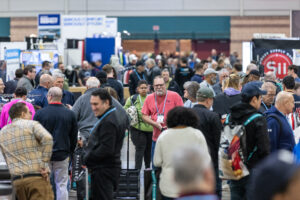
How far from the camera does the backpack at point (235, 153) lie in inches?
238

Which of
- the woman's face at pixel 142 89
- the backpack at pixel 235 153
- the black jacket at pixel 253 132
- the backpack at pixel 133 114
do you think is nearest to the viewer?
the black jacket at pixel 253 132

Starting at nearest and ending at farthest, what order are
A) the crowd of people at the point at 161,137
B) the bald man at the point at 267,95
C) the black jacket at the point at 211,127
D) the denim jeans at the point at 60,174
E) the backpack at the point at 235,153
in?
the crowd of people at the point at 161,137, the backpack at the point at 235,153, the black jacket at the point at 211,127, the denim jeans at the point at 60,174, the bald man at the point at 267,95

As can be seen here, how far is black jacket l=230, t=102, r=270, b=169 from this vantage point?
594 centimetres

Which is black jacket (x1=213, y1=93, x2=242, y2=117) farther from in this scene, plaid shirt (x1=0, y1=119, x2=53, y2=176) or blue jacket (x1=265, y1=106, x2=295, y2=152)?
plaid shirt (x1=0, y1=119, x2=53, y2=176)

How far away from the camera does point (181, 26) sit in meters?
31.5

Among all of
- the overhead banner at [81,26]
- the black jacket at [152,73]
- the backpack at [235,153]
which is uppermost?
the overhead banner at [81,26]

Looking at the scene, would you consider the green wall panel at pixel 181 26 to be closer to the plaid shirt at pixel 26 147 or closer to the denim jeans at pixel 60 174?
the denim jeans at pixel 60 174

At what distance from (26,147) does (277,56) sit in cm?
826

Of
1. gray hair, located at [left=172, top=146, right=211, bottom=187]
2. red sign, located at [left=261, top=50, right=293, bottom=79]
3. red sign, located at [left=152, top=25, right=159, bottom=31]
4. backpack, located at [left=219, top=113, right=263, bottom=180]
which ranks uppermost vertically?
red sign, located at [left=152, top=25, right=159, bottom=31]

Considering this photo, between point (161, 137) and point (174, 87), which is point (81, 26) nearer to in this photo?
point (174, 87)

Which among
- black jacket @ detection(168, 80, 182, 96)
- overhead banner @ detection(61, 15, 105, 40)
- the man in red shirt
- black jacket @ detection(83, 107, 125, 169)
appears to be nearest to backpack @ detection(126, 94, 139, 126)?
the man in red shirt

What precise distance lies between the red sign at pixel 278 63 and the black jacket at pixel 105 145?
7689 mm

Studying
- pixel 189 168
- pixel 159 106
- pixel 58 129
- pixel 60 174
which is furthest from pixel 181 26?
pixel 189 168

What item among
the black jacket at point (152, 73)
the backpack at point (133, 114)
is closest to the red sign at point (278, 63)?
the black jacket at point (152, 73)
